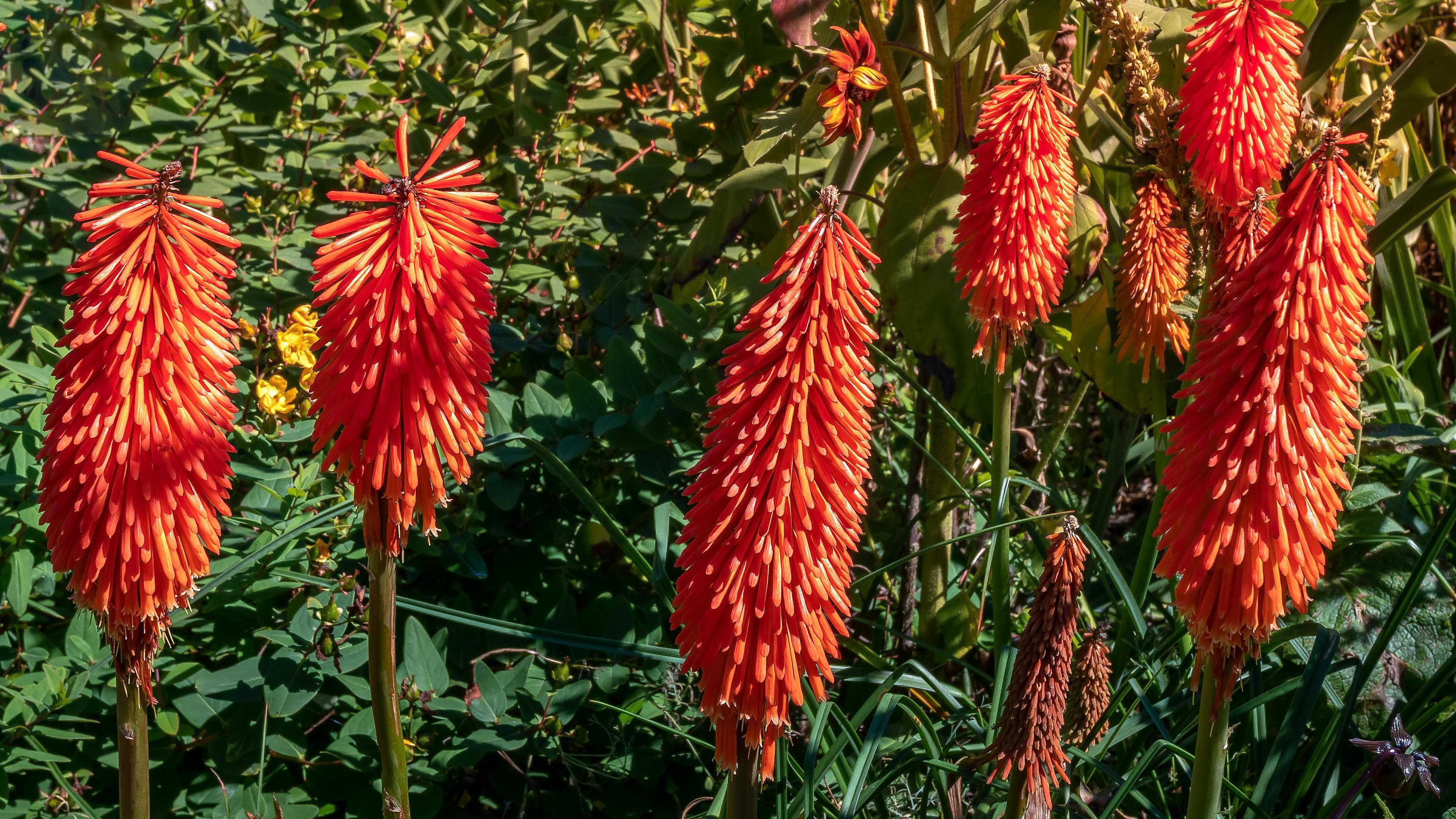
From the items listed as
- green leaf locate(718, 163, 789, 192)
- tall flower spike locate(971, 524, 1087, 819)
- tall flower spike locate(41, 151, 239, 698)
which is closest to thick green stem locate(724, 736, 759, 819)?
tall flower spike locate(971, 524, 1087, 819)

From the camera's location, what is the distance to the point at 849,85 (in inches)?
78.3

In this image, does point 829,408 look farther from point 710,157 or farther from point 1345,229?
point 710,157

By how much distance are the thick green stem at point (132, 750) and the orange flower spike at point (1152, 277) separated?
1.57 m

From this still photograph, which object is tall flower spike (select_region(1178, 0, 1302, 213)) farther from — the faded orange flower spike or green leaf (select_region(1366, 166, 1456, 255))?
the faded orange flower spike

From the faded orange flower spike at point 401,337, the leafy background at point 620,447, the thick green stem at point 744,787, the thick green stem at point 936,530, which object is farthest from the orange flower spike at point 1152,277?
the faded orange flower spike at point 401,337

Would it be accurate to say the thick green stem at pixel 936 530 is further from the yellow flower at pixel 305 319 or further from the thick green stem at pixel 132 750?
the thick green stem at pixel 132 750

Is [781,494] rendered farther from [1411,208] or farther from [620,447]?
[1411,208]

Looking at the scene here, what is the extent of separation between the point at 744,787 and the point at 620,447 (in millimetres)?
1253

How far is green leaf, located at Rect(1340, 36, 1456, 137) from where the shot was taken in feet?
7.21

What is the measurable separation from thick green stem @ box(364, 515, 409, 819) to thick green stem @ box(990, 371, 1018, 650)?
3.52 feet

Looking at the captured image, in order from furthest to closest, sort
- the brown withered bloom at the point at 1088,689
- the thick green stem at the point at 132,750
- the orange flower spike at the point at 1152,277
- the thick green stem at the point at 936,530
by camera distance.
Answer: the thick green stem at the point at 936,530, the orange flower spike at the point at 1152,277, the brown withered bloom at the point at 1088,689, the thick green stem at the point at 132,750

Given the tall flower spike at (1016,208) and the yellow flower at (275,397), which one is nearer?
the tall flower spike at (1016,208)

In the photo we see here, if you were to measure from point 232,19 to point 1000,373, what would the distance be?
9.04 feet

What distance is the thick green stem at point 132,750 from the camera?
1219 millimetres
